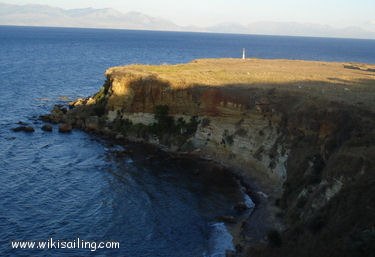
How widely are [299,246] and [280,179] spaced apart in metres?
16.0

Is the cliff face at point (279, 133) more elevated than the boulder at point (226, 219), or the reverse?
the cliff face at point (279, 133)

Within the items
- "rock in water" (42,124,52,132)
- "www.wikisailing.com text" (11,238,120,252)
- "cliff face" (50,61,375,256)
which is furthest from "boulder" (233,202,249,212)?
"rock in water" (42,124,52,132)

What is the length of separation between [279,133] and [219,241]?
53.7ft

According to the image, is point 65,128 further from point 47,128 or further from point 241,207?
point 241,207

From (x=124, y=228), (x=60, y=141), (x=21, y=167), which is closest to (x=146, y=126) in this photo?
(x=60, y=141)

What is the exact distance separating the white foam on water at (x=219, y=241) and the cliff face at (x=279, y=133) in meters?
2.39

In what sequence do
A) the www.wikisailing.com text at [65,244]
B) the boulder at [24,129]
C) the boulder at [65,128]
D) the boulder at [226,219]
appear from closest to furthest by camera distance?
the www.wikisailing.com text at [65,244] → the boulder at [226,219] → the boulder at [24,129] → the boulder at [65,128]

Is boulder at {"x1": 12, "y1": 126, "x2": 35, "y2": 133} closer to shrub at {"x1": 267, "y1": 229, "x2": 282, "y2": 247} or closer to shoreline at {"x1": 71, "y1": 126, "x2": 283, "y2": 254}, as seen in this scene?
shoreline at {"x1": 71, "y1": 126, "x2": 283, "y2": 254}

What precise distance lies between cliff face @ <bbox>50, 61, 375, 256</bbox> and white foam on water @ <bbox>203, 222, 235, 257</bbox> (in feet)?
7.86

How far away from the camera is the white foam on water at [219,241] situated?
3202 cm

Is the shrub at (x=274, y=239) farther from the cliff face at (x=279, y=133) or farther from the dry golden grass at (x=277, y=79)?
the dry golden grass at (x=277, y=79)

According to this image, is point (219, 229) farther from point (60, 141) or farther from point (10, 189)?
point (60, 141)

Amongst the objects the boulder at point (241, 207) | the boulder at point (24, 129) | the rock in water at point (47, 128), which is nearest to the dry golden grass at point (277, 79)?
the rock in water at point (47, 128)

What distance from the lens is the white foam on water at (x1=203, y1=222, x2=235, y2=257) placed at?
32019 millimetres
